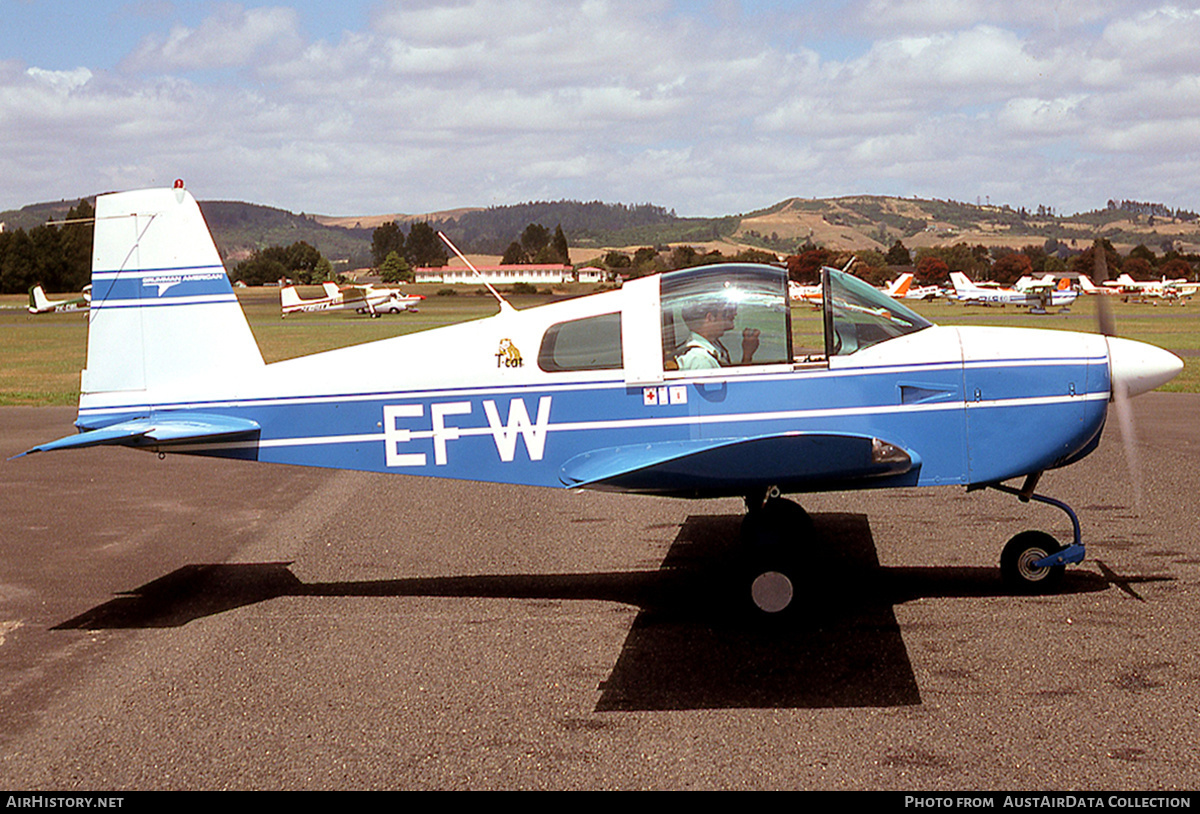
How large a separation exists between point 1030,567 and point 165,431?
6380mm

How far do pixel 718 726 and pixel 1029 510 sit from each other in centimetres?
601

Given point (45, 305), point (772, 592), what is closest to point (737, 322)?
point (772, 592)

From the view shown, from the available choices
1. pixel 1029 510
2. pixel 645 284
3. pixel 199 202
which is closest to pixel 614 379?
pixel 645 284

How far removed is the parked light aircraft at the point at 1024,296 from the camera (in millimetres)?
71000

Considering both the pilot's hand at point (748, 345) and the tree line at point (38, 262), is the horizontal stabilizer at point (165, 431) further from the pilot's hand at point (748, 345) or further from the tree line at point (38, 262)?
the tree line at point (38, 262)

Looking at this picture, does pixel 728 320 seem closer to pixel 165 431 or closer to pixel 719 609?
pixel 719 609

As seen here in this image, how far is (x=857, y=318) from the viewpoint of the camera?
6.96 metres

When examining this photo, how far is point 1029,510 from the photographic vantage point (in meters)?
10.0

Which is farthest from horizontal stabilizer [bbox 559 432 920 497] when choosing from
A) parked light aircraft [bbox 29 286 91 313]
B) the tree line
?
the tree line

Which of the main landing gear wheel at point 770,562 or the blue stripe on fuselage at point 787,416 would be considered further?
the blue stripe on fuselage at point 787,416

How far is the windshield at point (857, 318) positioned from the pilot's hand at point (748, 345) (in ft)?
1.62

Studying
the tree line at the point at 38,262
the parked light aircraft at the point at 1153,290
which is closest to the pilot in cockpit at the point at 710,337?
the parked light aircraft at the point at 1153,290

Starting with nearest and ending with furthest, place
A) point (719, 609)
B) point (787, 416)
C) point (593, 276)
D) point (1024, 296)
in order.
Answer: point (787, 416) < point (719, 609) < point (593, 276) < point (1024, 296)

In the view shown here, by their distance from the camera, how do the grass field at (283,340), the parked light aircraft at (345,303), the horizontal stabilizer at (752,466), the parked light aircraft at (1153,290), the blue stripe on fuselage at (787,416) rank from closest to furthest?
1. the horizontal stabilizer at (752,466)
2. the blue stripe on fuselage at (787,416)
3. the grass field at (283,340)
4. the parked light aircraft at (345,303)
5. the parked light aircraft at (1153,290)
